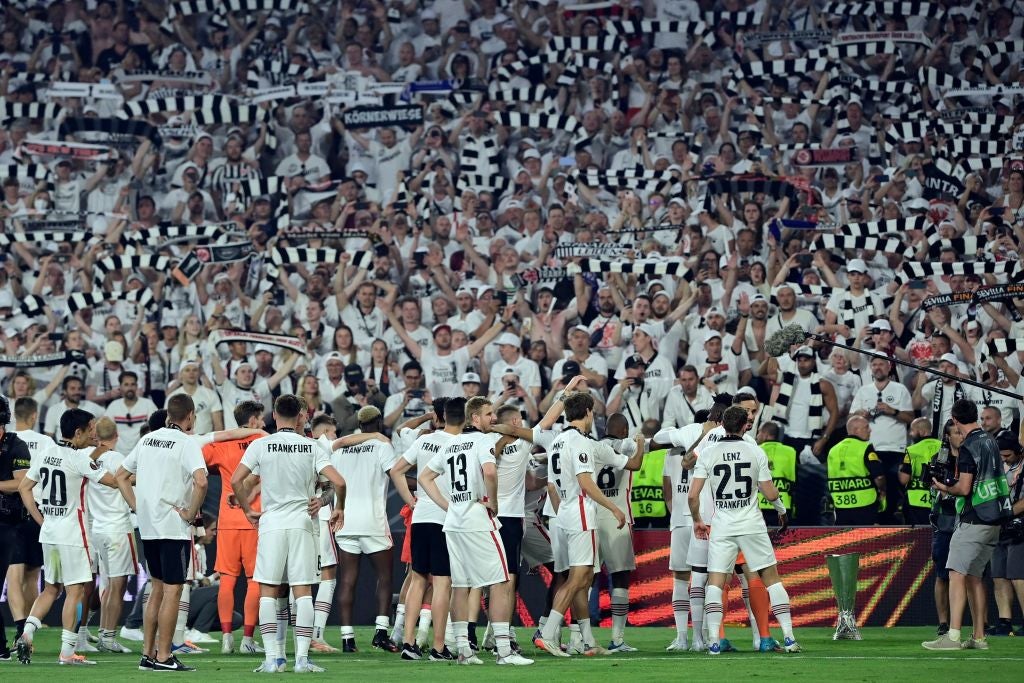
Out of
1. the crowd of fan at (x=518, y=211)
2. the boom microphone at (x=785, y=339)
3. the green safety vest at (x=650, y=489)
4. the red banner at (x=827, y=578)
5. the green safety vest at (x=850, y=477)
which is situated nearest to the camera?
the red banner at (x=827, y=578)

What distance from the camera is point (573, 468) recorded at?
13328 millimetres

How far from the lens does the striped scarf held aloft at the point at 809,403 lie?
18.5m

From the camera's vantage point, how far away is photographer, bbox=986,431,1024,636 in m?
14.8

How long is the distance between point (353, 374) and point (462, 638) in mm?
7999

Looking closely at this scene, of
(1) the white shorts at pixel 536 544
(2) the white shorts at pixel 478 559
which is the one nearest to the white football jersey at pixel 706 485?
(1) the white shorts at pixel 536 544

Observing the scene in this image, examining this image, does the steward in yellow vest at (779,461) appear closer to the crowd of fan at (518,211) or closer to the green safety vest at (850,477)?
the green safety vest at (850,477)

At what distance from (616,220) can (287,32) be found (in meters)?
8.68

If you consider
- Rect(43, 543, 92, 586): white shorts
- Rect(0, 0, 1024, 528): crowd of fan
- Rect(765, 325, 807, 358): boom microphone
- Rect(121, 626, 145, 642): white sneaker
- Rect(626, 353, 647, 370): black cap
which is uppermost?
Rect(0, 0, 1024, 528): crowd of fan

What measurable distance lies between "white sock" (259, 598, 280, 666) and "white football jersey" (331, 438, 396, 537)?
2798 millimetres

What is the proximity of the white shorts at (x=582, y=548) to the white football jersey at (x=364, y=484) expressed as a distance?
2.12 m

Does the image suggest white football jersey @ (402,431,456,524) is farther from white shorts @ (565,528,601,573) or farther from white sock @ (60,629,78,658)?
white sock @ (60,629,78,658)

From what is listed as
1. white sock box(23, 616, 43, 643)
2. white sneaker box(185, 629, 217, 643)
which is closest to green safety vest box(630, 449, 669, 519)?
white sneaker box(185, 629, 217, 643)

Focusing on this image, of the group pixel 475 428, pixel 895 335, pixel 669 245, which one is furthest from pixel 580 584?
pixel 669 245

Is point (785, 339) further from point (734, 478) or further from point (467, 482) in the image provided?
point (467, 482)
